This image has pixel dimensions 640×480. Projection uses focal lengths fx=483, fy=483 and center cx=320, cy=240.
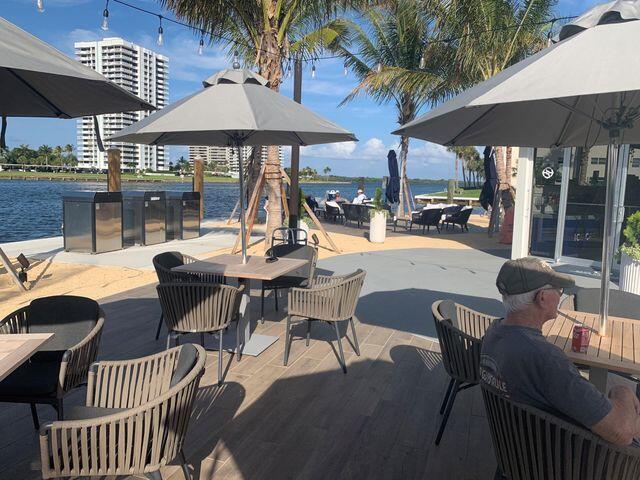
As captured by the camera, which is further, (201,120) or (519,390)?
(201,120)

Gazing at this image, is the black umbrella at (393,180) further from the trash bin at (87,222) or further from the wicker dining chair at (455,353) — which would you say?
the wicker dining chair at (455,353)

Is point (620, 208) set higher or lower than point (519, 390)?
higher

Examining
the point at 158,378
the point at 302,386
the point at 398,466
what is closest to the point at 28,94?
the point at 158,378

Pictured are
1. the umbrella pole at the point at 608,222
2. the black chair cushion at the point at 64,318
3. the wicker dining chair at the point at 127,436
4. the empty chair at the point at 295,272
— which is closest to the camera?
the wicker dining chair at the point at 127,436

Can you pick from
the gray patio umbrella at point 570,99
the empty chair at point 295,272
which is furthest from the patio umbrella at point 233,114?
the gray patio umbrella at point 570,99

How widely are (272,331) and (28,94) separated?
9.84 ft

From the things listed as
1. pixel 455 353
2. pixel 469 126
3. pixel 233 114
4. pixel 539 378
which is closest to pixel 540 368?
pixel 539 378

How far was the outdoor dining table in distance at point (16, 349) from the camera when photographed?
204 centimetres

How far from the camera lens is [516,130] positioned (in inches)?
150

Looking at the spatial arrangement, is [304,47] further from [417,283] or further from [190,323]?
[190,323]

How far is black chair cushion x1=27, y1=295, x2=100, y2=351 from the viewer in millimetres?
3000

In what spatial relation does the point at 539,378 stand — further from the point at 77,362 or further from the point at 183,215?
the point at 183,215

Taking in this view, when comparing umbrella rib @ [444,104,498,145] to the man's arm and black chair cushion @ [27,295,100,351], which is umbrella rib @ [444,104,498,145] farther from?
black chair cushion @ [27,295,100,351]

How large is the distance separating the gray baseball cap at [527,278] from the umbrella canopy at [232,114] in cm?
214
